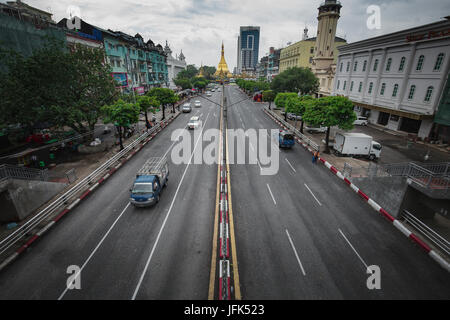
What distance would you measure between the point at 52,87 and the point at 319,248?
2945 cm

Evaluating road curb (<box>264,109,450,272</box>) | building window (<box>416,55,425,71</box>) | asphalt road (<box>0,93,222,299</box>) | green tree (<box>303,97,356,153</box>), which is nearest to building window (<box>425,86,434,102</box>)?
building window (<box>416,55,425,71</box>)

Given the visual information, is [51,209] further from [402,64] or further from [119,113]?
[402,64]

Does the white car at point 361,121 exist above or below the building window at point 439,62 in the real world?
below

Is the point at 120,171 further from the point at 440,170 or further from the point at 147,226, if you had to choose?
the point at 440,170

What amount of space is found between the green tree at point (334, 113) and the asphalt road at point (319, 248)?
9660 millimetres

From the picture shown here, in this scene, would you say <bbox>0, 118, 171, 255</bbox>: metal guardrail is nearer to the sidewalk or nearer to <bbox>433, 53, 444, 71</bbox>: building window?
the sidewalk

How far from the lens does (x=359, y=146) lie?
2458 cm

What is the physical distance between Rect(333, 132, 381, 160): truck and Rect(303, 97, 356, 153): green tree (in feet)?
5.01

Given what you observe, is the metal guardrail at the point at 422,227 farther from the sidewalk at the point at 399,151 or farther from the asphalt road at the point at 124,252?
the asphalt road at the point at 124,252

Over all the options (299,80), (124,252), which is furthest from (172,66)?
(124,252)

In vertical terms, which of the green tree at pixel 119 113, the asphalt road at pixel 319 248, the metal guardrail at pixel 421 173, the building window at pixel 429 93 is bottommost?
the asphalt road at pixel 319 248

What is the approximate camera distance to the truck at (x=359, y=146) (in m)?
24.3

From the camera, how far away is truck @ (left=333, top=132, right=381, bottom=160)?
24.3 m

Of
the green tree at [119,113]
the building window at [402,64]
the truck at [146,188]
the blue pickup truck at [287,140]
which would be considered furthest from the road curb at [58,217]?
the building window at [402,64]
